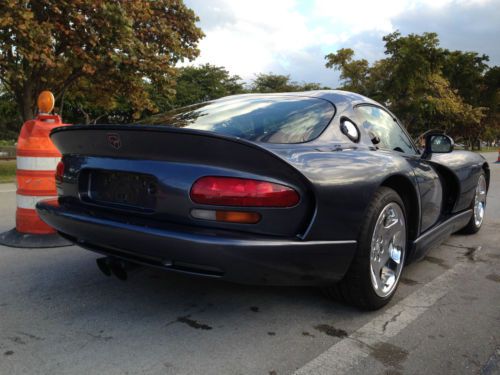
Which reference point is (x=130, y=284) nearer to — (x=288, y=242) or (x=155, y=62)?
(x=288, y=242)

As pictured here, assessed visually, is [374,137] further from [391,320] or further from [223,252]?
[223,252]

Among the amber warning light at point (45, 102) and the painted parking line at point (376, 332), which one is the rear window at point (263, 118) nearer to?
the painted parking line at point (376, 332)

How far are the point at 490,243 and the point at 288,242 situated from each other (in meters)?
3.39

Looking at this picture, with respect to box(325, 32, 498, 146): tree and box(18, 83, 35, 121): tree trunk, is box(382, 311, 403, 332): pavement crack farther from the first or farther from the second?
box(325, 32, 498, 146): tree

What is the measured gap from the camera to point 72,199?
2.82 metres

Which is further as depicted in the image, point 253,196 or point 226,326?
point 226,326

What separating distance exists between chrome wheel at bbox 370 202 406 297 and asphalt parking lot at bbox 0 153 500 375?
0.56ft

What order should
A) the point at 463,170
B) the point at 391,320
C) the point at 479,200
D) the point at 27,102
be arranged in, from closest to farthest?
the point at 391,320 < the point at 463,170 < the point at 479,200 < the point at 27,102

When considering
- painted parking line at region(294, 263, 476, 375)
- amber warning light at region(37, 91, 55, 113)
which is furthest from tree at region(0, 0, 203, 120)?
painted parking line at region(294, 263, 476, 375)

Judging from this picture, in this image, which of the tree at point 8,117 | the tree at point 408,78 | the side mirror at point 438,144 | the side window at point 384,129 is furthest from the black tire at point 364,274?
the tree at point 408,78

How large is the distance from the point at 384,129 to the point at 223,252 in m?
1.96

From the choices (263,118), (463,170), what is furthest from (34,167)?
(463,170)

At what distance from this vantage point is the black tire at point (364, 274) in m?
2.55

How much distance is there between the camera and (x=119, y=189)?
254cm
